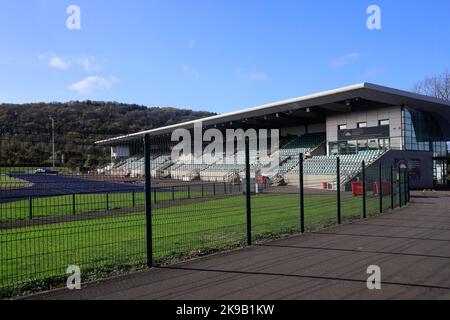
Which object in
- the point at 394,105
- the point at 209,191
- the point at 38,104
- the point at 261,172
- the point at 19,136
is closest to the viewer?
the point at 19,136

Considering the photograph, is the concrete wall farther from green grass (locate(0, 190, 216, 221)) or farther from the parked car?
the parked car

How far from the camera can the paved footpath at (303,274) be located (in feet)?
20.5

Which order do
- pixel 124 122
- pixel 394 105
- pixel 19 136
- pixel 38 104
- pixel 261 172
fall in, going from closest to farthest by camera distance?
pixel 19 136
pixel 38 104
pixel 124 122
pixel 394 105
pixel 261 172

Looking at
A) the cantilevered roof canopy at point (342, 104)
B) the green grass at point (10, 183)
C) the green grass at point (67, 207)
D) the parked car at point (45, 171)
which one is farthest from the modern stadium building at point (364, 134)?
the parked car at point (45, 171)

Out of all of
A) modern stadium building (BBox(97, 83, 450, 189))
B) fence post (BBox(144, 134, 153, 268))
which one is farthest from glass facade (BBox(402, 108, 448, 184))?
fence post (BBox(144, 134, 153, 268))

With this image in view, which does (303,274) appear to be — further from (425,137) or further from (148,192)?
(425,137)

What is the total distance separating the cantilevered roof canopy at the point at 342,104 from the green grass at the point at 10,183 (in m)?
28.4

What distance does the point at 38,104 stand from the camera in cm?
891

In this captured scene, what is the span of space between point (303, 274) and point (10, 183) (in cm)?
473

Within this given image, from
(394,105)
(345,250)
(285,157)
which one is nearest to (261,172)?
(285,157)

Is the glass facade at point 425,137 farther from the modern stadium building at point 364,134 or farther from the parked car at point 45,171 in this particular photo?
the parked car at point 45,171

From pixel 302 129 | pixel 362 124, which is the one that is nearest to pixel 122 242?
pixel 362 124
